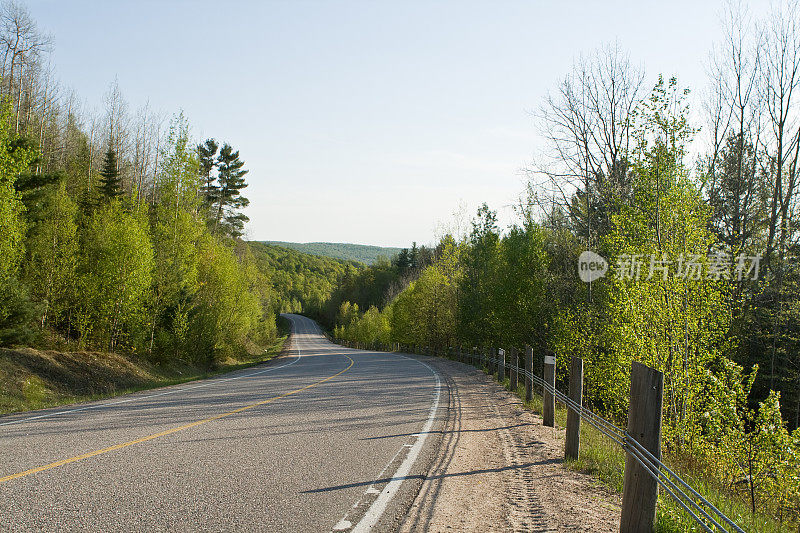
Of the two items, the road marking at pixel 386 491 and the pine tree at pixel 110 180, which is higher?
the pine tree at pixel 110 180

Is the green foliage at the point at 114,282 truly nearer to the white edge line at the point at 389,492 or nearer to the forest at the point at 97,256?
the forest at the point at 97,256

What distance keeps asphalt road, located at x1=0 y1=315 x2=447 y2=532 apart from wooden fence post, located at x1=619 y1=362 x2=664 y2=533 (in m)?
1.90

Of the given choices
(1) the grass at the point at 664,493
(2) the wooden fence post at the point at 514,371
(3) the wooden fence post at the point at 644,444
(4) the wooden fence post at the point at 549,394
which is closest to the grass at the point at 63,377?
(4) the wooden fence post at the point at 549,394

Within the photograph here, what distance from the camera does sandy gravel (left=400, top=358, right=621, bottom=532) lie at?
440 centimetres

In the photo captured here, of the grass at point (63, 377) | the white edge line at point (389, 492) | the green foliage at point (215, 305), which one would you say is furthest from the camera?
the green foliage at point (215, 305)

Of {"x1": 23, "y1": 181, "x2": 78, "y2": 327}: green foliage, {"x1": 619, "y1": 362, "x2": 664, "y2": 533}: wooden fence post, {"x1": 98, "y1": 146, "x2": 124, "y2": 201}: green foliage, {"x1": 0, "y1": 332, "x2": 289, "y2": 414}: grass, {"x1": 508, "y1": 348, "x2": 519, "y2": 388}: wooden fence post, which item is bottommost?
{"x1": 0, "y1": 332, "x2": 289, "y2": 414}: grass

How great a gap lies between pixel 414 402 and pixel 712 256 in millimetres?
8603

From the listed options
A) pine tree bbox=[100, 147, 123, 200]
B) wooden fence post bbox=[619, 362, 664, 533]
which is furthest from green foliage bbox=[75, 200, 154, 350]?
wooden fence post bbox=[619, 362, 664, 533]

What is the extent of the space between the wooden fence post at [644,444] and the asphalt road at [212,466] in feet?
6.23

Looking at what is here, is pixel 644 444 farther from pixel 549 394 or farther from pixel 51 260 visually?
pixel 51 260

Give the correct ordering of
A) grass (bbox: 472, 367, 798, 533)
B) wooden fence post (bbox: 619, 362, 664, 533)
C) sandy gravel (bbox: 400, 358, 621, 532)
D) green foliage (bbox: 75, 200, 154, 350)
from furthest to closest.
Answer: green foliage (bbox: 75, 200, 154, 350) < sandy gravel (bbox: 400, 358, 621, 532) < grass (bbox: 472, 367, 798, 533) < wooden fence post (bbox: 619, 362, 664, 533)

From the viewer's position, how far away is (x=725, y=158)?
79.7 feet

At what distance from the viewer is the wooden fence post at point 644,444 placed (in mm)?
4016

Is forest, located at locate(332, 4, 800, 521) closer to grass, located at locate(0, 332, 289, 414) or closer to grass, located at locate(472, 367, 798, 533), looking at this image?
grass, located at locate(472, 367, 798, 533)
